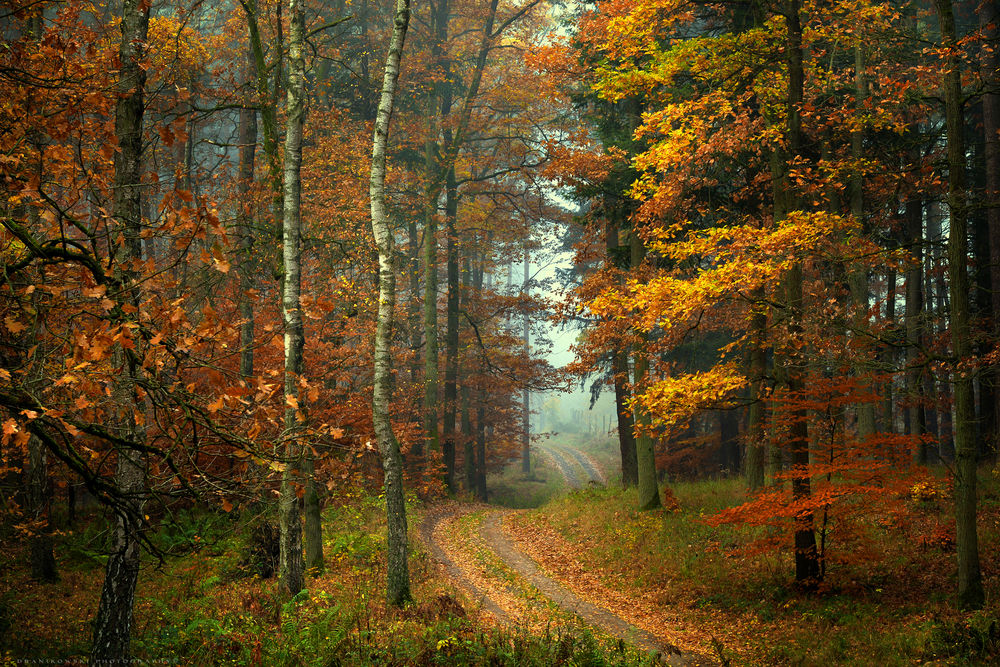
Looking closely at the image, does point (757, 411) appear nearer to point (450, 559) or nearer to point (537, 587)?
point (537, 587)

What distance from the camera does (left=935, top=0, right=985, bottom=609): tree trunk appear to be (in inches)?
354

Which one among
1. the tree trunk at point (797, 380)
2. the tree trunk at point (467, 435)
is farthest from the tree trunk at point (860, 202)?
the tree trunk at point (467, 435)

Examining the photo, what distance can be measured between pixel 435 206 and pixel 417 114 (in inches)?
192

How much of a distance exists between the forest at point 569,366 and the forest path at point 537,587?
13 centimetres

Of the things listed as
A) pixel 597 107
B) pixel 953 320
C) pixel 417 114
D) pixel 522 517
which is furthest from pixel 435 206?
pixel 953 320

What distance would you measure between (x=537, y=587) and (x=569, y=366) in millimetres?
7418

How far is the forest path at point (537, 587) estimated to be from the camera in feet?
34.8

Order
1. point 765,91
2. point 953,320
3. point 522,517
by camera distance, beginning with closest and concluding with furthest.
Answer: point 953,320
point 765,91
point 522,517

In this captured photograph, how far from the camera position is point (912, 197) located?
679 inches

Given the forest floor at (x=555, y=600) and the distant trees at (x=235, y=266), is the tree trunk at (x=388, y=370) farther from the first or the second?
the forest floor at (x=555, y=600)

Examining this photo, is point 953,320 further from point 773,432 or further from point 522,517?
point 522,517

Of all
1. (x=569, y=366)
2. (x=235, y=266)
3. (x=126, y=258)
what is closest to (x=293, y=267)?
(x=126, y=258)

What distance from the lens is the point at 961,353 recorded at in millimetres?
9008

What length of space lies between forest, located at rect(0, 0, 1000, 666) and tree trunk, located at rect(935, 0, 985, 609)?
5 cm
